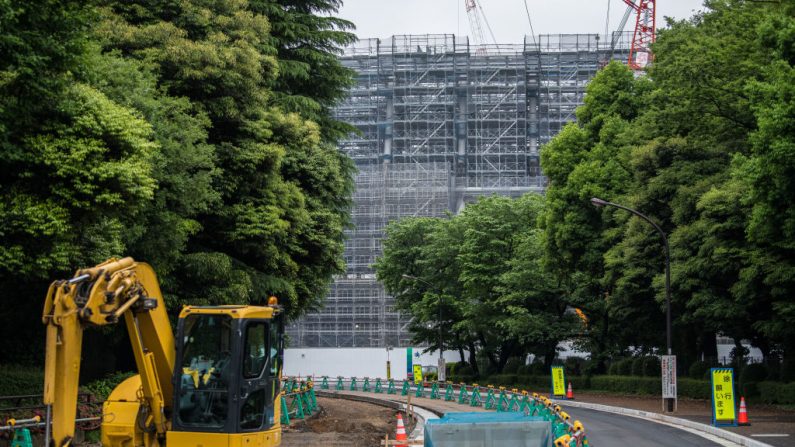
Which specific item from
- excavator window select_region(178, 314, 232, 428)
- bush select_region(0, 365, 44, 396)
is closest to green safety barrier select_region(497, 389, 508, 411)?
bush select_region(0, 365, 44, 396)

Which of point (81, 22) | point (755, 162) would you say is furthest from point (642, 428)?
point (81, 22)

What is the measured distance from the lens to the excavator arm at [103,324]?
11.9m

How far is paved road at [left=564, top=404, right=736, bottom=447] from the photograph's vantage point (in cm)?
2342

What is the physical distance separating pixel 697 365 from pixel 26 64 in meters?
32.7

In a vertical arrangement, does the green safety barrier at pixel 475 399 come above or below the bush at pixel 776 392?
below

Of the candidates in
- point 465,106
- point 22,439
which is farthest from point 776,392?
point 465,106

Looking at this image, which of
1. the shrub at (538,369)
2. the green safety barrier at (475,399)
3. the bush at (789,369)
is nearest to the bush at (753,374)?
the bush at (789,369)

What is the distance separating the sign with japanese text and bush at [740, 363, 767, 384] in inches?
259

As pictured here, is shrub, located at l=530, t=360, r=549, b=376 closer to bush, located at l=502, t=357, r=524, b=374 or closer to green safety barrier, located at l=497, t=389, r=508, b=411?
bush, located at l=502, t=357, r=524, b=374

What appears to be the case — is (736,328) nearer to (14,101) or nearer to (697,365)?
(697,365)

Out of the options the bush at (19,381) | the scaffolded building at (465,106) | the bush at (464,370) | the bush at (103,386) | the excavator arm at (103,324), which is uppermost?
the scaffolded building at (465,106)

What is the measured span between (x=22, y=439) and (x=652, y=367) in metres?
35.2

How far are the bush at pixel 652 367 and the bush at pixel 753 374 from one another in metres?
8.60

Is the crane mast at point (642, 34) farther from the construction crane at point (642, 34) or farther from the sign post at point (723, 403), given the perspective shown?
the sign post at point (723, 403)
